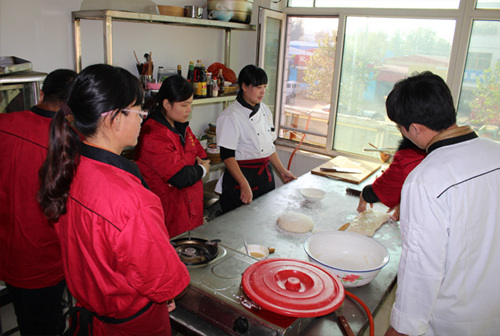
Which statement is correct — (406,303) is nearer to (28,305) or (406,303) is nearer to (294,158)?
(28,305)

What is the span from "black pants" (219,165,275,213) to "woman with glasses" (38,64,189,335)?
1.41 meters

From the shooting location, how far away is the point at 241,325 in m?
1.18

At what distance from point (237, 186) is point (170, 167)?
61cm

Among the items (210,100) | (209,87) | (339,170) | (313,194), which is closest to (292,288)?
(313,194)

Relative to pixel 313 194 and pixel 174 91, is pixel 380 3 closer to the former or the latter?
pixel 313 194

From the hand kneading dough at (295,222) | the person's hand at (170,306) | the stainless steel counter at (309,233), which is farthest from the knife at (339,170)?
the person's hand at (170,306)

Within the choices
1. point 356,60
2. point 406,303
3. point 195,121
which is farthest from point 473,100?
A: point 406,303

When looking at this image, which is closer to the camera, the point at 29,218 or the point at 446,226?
the point at 446,226

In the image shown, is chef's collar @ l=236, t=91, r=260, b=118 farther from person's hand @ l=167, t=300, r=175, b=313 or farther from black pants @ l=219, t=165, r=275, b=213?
person's hand @ l=167, t=300, r=175, b=313

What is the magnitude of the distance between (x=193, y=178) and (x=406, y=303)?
1231 mm

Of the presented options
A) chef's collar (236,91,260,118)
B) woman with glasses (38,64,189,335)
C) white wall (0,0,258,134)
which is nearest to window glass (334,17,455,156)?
white wall (0,0,258,134)

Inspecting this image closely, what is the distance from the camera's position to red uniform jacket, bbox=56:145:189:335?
3.44 feet

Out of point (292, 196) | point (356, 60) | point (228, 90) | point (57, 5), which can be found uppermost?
point (57, 5)

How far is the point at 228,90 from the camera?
3.47 meters
